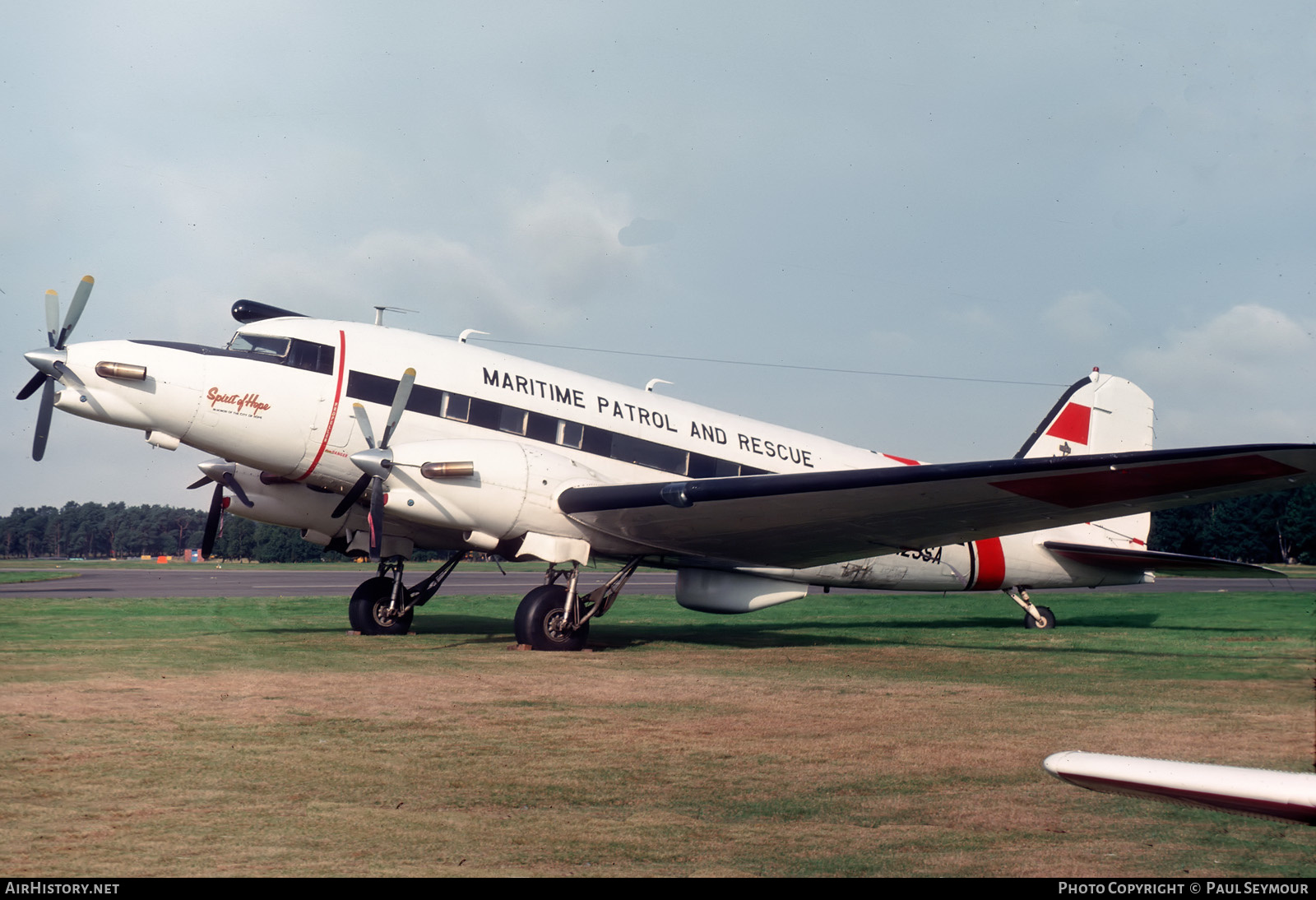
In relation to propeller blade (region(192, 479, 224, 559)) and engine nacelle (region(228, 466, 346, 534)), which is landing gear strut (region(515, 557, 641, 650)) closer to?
engine nacelle (region(228, 466, 346, 534))

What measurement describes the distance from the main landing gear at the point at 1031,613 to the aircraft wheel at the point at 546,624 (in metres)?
10.4

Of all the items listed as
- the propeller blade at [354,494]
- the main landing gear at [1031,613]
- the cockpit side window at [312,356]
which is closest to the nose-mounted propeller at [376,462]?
the propeller blade at [354,494]

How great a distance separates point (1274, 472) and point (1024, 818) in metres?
7.72

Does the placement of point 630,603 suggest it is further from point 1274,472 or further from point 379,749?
point 379,749

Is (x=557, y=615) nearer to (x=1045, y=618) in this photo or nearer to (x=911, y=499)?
(x=911, y=499)

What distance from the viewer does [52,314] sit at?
14.0 meters

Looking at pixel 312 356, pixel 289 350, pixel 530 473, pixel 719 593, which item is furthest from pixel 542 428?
pixel 719 593

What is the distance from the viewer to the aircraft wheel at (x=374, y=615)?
17484mm

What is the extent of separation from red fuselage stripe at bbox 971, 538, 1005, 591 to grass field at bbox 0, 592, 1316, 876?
4.08m

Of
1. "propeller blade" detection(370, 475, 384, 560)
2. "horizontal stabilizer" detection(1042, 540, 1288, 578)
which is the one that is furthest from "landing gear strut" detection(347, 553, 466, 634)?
"horizontal stabilizer" detection(1042, 540, 1288, 578)

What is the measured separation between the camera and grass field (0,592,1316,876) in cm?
492

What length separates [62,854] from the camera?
185 inches

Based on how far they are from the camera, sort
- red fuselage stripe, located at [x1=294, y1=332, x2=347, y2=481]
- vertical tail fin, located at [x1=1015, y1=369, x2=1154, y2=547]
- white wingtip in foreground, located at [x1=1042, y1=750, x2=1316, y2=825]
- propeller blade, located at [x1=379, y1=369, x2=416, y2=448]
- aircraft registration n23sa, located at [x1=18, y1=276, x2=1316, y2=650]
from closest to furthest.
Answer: white wingtip in foreground, located at [x1=1042, y1=750, x2=1316, y2=825]
aircraft registration n23sa, located at [x1=18, y1=276, x2=1316, y2=650]
propeller blade, located at [x1=379, y1=369, x2=416, y2=448]
red fuselage stripe, located at [x1=294, y1=332, x2=347, y2=481]
vertical tail fin, located at [x1=1015, y1=369, x2=1154, y2=547]

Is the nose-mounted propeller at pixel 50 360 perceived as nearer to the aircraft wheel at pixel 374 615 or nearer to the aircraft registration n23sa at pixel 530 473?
the aircraft registration n23sa at pixel 530 473
